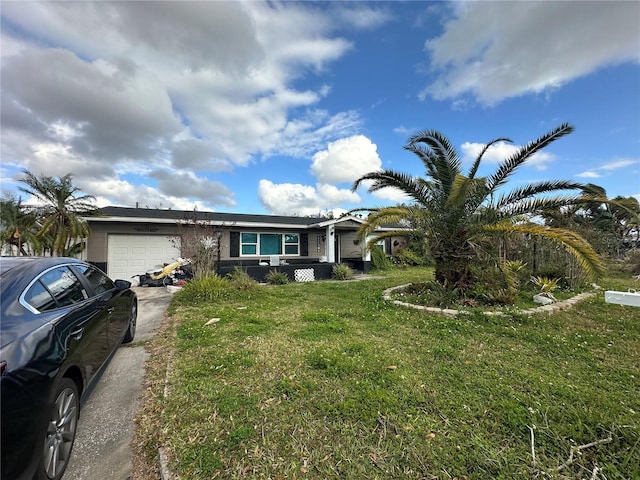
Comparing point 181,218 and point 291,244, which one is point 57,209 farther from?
point 291,244

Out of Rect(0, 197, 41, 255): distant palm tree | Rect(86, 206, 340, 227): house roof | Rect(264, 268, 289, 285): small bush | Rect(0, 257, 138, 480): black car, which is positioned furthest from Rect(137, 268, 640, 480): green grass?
Rect(0, 197, 41, 255): distant palm tree

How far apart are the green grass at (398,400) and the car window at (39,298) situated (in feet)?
4.41

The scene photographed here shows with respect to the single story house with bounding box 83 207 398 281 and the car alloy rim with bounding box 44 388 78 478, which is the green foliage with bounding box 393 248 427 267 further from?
the car alloy rim with bounding box 44 388 78 478

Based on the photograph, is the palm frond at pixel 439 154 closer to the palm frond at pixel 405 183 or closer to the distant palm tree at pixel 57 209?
the palm frond at pixel 405 183

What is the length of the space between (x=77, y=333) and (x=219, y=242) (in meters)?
9.90

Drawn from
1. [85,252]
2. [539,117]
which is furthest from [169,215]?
[539,117]

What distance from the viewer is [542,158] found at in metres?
6.60

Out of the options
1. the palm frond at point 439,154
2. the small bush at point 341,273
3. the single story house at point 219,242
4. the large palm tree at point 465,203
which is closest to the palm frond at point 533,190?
the large palm tree at point 465,203

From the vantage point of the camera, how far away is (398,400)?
8.97 feet

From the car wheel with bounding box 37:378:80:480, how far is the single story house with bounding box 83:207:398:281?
788 cm

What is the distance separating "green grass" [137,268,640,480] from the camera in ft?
6.59

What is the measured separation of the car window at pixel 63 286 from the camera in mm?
2500

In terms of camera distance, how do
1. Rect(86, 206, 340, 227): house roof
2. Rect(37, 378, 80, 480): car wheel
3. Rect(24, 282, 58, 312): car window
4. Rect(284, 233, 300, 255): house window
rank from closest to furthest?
Rect(37, 378, 80, 480): car wheel < Rect(24, 282, 58, 312): car window < Rect(86, 206, 340, 227): house roof < Rect(284, 233, 300, 255): house window

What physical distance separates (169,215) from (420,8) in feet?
41.3
